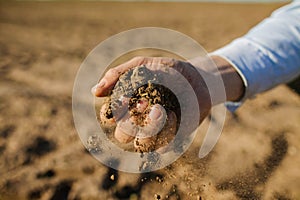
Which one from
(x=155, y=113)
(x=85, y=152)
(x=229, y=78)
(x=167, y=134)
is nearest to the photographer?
(x=155, y=113)

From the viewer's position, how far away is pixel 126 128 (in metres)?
1.33

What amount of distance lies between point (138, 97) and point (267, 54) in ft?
2.66

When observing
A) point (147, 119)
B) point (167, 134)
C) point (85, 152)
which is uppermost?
point (147, 119)

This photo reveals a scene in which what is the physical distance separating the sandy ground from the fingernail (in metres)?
0.35

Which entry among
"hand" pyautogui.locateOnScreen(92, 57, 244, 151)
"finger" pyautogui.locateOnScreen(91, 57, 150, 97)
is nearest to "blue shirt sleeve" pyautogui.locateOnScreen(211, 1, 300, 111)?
"hand" pyautogui.locateOnScreen(92, 57, 244, 151)

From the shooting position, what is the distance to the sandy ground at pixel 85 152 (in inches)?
70.1

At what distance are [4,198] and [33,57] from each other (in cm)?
211

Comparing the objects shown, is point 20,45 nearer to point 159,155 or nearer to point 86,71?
point 86,71

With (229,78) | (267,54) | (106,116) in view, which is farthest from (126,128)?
(267,54)

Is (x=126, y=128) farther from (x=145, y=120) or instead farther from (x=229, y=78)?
(x=229, y=78)

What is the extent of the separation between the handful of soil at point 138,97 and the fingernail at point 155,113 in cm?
2

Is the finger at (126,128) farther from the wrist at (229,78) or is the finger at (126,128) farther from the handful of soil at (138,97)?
the wrist at (229,78)

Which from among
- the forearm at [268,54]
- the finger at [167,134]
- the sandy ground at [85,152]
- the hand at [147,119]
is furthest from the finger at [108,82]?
the forearm at [268,54]

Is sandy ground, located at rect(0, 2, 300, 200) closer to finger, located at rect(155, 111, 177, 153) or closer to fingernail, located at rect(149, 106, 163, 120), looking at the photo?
finger, located at rect(155, 111, 177, 153)
